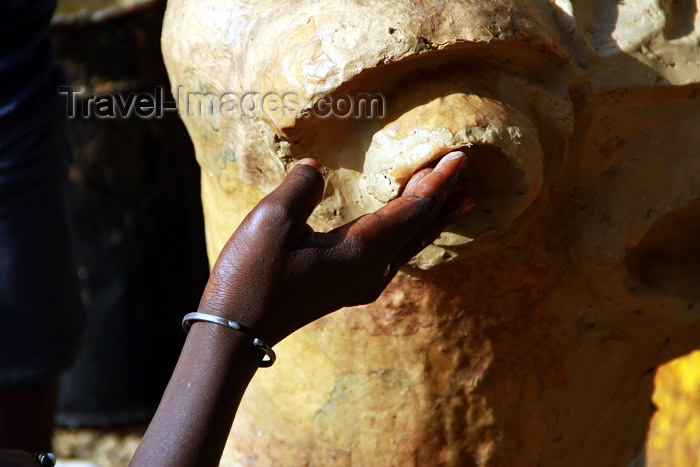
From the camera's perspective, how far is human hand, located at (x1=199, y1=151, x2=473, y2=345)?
83 centimetres

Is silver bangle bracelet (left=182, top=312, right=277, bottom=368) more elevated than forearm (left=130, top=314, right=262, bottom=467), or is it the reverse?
silver bangle bracelet (left=182, top=312, right=277, bottom=368)

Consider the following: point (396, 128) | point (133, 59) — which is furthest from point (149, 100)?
point (396, 128)

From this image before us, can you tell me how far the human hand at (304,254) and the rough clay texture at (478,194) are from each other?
0.06 metres

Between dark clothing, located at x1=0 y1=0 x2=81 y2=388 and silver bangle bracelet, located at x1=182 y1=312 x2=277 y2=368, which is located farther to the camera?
dark clothing, located at x1=0 y1=0 x2=81 y2=388

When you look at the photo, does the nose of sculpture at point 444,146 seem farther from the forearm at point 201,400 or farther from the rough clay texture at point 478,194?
the forearm at point 201,400

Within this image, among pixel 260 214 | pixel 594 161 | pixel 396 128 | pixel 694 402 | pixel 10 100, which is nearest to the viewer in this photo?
pixel 260 214

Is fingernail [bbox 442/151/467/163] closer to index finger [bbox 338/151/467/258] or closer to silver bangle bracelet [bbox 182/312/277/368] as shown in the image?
index finger [bbox 338/151/467/258]

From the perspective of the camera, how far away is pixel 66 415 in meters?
2.78

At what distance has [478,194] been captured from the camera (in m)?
1.06

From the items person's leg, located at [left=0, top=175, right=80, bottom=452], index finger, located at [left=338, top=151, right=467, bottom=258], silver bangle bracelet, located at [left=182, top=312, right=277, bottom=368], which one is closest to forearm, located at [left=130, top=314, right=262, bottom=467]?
silver bangle bracelet, located at [left=182, top=312, right=277, bottom=368]

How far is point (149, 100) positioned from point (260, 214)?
6.09 feet

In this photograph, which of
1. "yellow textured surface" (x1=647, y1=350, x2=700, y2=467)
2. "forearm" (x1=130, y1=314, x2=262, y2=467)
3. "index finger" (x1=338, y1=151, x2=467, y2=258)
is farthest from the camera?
"yellow textured surface" (x1=647, y1=350, x2=700, y2=467)

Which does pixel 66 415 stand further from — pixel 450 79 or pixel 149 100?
pixel 450 79

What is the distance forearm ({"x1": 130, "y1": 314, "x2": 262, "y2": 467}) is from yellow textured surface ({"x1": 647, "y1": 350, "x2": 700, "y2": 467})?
1.39 metres
